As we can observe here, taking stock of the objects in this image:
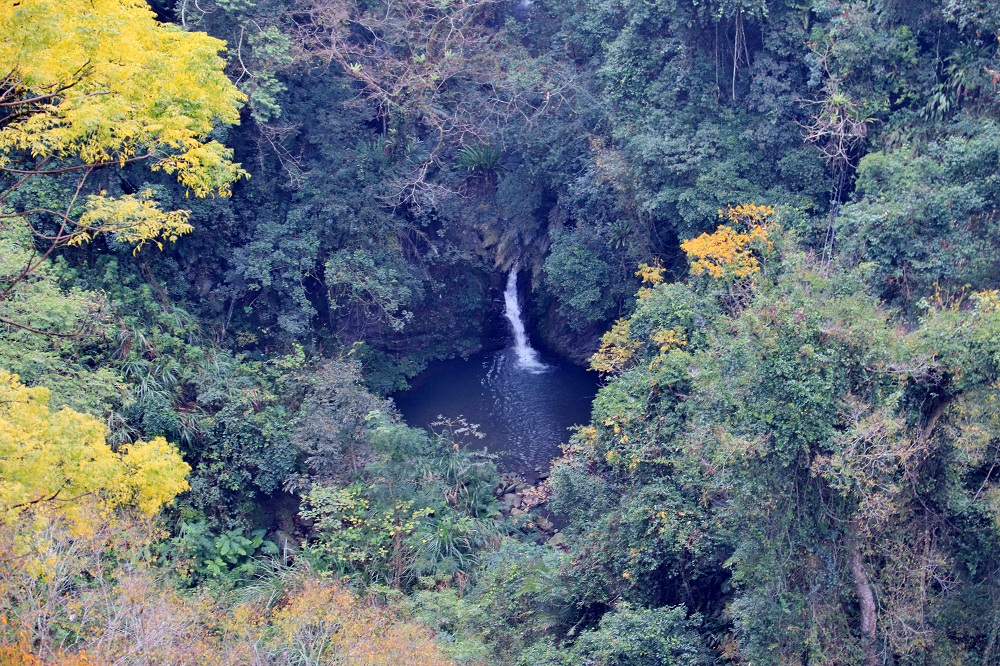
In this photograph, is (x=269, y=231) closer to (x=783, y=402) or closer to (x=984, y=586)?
(x=783, y=402)

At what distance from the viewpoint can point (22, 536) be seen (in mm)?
7270

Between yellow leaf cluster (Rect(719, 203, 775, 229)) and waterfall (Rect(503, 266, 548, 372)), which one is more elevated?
yellow leaf cluster (Rect(719, 203, 775, 229))

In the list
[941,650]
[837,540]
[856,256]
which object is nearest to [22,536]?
[837,540]

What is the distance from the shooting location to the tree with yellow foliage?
6004 millimetres

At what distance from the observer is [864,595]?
870cm

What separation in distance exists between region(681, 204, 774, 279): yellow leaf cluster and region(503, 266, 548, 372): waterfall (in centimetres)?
792

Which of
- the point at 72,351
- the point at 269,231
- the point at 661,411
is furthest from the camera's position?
the point at 269,231

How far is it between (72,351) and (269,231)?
17.6ft

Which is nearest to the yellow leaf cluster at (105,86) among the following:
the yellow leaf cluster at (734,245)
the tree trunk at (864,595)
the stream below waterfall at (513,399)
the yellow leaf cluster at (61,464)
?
the yellow leaf cluster at (61,464)

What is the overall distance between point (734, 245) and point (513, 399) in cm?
809

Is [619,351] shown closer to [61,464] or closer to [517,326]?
[517,326]

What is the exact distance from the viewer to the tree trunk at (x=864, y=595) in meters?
8.59

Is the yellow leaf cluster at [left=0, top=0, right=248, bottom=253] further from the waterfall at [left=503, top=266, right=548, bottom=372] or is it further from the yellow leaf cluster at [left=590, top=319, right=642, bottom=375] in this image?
the waterfall at [left=503, top=266, right=548, bottom=372]

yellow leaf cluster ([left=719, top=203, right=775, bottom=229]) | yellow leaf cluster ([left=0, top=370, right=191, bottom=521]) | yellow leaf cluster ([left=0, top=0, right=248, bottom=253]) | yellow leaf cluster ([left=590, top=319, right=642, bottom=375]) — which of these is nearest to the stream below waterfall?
yellow leaf cluster ([left=590, top=319, right=642, bottom=375])
